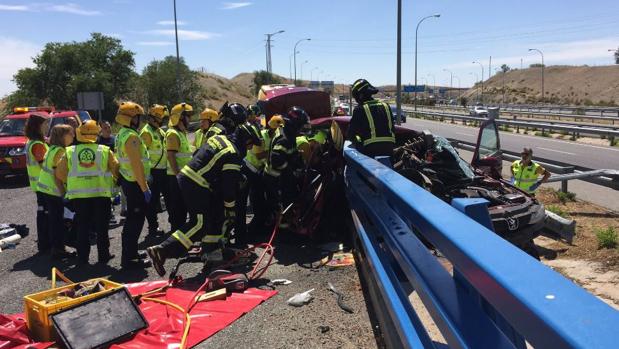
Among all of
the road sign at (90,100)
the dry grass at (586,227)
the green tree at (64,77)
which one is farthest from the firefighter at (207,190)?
the green tree at (64,77)

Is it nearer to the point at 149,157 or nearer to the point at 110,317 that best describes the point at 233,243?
the point at 149,157

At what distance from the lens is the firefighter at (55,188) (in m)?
6.51

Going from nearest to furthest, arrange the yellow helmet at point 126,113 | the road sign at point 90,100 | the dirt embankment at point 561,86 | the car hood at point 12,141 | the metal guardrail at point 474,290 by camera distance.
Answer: the metal guardrail at point 474,290, the yellow helmet at point 126,113, the car hood at point 12,141, the road sign at point 90,100, the dirt embankment at point 561,86

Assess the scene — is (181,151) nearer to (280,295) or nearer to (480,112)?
(280,295)

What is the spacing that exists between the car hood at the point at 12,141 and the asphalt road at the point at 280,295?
7655mm

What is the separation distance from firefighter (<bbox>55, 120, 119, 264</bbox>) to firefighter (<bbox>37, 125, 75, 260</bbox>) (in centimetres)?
36

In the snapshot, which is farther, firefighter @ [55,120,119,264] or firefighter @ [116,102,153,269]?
firefighter @ [55,120,119,264]

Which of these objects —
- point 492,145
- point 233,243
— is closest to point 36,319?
point 233,243

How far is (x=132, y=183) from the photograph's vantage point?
629 cm

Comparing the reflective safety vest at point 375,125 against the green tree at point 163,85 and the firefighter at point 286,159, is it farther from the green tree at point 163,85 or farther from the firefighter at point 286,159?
the green tree at point 163,85

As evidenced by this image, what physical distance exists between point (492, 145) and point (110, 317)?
632cm

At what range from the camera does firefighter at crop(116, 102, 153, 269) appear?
235 inches

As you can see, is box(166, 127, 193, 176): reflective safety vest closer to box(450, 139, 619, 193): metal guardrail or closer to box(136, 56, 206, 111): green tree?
box(450, 139, 619, 193): metal guardrail

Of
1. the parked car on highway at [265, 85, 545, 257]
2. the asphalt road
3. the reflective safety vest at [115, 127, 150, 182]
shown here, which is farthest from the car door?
the reflective safety vest at [115, 127, 150, 182]
